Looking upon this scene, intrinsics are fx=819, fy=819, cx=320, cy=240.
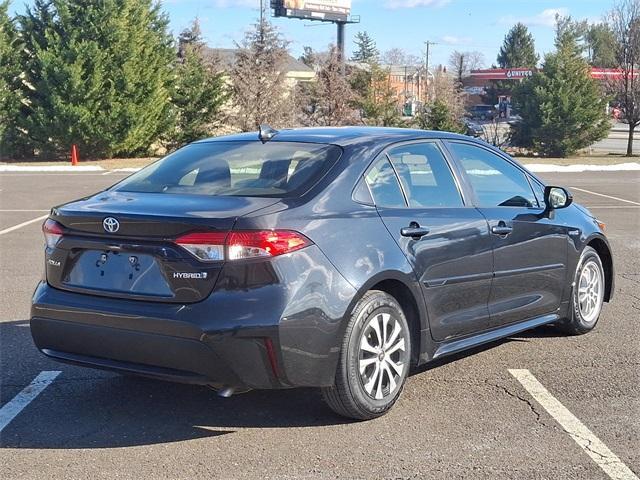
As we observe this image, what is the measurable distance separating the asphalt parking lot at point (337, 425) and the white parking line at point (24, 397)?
0.05 feet

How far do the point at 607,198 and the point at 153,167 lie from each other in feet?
48.6

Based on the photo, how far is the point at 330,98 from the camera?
107 feet

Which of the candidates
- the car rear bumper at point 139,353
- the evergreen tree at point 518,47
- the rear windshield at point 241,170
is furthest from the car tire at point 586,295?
the evergreen tree at point 518,47

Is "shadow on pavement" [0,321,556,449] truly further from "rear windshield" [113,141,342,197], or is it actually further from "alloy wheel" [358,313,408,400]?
"rear windshield" [113,141,342,197]

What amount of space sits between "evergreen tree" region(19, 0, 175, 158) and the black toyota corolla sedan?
26.9 m

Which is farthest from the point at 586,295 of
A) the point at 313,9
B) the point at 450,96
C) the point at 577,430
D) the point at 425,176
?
the point at 313,9

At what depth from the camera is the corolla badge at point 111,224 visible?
4242 millimetres

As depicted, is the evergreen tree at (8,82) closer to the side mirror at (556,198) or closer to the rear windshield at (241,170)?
the rear windshield at (241,170)

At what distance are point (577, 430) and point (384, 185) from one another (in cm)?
175

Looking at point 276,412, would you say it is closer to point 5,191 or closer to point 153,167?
point 153,167

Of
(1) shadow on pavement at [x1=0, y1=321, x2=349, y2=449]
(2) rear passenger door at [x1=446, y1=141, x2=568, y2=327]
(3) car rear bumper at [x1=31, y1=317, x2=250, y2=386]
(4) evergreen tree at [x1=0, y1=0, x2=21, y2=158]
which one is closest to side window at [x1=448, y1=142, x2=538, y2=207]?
(2) rear passenger door at [x1=446, y1=141, x2=568, y2=327]

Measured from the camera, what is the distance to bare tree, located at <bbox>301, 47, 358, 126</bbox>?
32.6 meters

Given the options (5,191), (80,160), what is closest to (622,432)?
(5,191)

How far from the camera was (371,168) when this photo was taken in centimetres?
484
